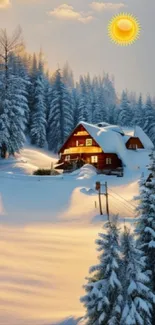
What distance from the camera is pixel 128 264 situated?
8.36 meters

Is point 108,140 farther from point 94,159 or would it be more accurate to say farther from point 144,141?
point 144,141

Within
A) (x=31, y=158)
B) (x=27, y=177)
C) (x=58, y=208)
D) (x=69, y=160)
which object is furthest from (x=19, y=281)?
(x=31, y=158)

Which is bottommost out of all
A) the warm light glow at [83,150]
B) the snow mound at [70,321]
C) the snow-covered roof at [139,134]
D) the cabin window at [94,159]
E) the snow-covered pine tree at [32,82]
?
the snow mound at [70,321]

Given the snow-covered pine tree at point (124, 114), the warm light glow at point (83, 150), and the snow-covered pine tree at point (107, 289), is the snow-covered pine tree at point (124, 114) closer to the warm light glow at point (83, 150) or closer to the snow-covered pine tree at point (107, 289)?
the warm light glow at point (83, 150)

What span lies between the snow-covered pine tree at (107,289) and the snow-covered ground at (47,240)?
5.46 feet

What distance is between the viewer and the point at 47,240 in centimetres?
1870

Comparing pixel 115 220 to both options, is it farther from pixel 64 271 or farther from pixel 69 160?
pixel 69 160

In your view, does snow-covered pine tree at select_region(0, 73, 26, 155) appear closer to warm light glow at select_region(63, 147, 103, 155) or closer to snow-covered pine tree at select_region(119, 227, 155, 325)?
warm light glow at select_region(63, 147, 103, 155)

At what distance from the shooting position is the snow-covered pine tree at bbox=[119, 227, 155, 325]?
780 centimetres

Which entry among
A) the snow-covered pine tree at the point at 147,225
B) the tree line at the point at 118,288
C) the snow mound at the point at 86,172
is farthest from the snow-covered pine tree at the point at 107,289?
the snow mound at the point at 86,172

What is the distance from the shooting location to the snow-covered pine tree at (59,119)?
68.2 m

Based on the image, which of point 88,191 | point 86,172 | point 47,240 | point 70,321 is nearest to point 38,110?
point 86,172

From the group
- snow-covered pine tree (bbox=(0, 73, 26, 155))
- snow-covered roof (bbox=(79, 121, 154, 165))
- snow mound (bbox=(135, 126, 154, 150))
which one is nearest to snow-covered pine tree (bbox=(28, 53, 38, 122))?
snow-covered roof (bbox=(79, 121, 154, 165))

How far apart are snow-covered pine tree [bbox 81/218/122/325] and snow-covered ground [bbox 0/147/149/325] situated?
5.46ft
